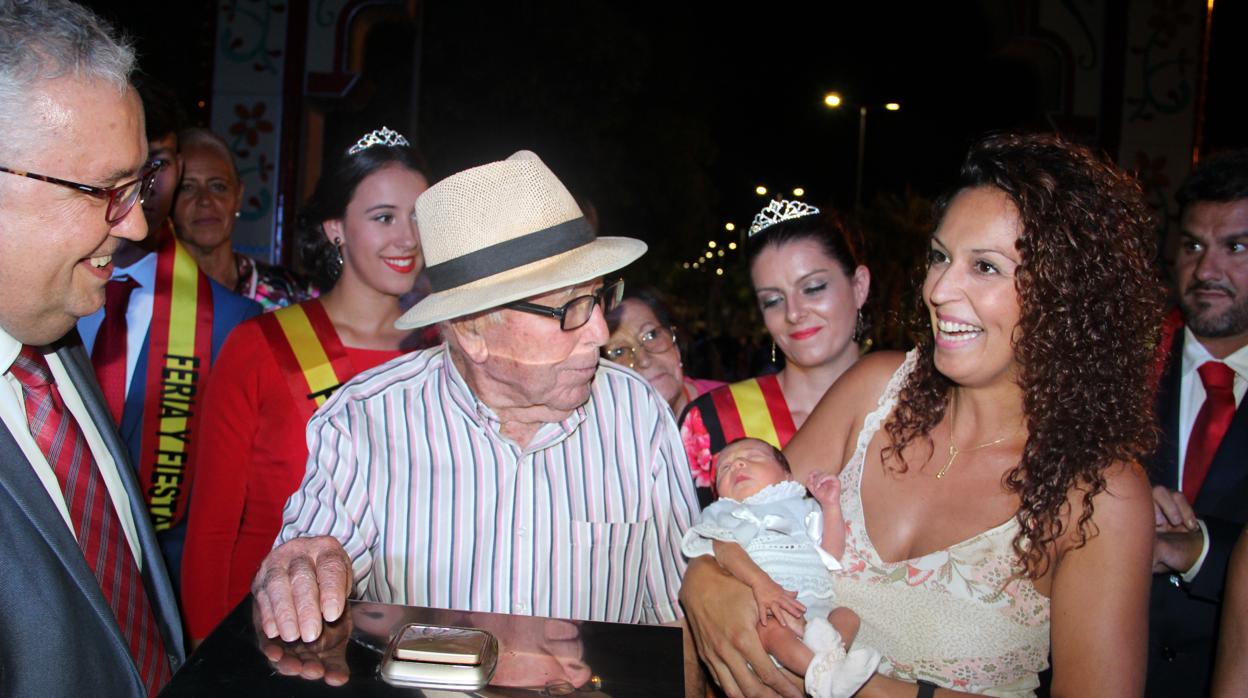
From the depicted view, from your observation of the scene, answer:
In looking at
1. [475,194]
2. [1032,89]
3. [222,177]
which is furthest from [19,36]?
[1032,89]

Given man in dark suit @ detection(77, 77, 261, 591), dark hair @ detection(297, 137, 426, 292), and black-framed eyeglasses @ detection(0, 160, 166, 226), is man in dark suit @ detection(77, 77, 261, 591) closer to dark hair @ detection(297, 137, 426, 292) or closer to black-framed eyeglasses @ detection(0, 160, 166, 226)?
dark hair @ detection(297, 137, 426, 292)

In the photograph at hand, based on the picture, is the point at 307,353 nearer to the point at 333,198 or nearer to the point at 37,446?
the point at 333,198

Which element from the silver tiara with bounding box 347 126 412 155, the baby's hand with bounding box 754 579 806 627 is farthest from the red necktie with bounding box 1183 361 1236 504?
the silver tiara with bounding box 347 126 412 155

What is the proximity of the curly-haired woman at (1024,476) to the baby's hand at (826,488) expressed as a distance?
4.5 inches

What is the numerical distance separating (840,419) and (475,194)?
1300mm

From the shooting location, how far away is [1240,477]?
294 centimetres

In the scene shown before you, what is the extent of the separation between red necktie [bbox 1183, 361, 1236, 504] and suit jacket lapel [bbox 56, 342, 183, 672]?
3204 millimetres

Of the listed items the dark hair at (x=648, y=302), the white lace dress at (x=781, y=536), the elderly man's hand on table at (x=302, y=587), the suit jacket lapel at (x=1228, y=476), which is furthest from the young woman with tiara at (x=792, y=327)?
the elderly man's hand on table at (x=302, y=587)

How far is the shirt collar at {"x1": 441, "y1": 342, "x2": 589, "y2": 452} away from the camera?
2326 mm

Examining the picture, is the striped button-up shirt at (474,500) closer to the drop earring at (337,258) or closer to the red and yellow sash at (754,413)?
the red and yellow sash at (754,413)

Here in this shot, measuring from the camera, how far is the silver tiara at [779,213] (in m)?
3.57

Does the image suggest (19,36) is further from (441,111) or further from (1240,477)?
(441,111)

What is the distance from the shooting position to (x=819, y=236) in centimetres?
347

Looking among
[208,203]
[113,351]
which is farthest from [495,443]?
[208,203]
